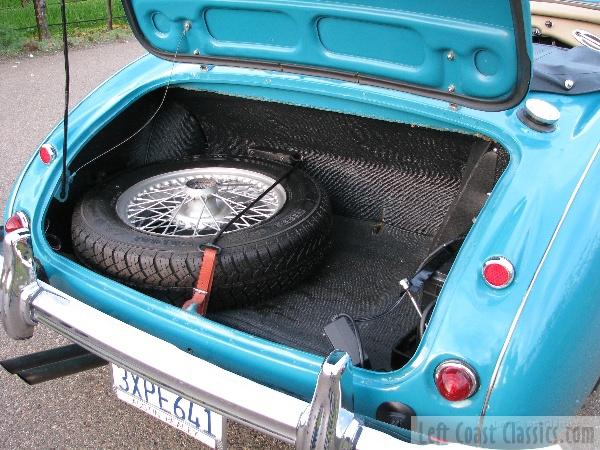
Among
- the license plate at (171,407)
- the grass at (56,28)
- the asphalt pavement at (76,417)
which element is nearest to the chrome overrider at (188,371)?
the license plate at (171,407)

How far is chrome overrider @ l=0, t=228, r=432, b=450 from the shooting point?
143 centimetres

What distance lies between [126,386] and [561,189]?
138cm

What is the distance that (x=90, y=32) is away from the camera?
10.8 meters

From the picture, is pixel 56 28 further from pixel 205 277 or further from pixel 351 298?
pixel 205 277

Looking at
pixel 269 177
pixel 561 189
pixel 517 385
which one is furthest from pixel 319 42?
pixel 517 385

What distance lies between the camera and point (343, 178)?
2.87 metres

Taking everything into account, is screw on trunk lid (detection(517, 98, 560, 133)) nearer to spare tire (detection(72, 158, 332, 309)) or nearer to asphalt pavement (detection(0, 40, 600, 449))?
spare tire (detection(72, 158, 332, 309))

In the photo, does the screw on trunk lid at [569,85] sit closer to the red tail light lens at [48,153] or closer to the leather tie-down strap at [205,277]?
the leather tie-down strap at [205,277]

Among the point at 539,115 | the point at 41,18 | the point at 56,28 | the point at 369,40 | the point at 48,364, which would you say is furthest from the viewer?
the point at 56,28

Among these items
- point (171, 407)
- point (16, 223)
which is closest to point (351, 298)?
point (171, 407)

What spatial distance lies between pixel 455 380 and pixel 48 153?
1.72 meters

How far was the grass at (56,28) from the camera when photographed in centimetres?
866

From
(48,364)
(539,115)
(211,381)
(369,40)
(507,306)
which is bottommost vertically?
(48,364)

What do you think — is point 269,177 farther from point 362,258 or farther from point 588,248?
point 588,248
